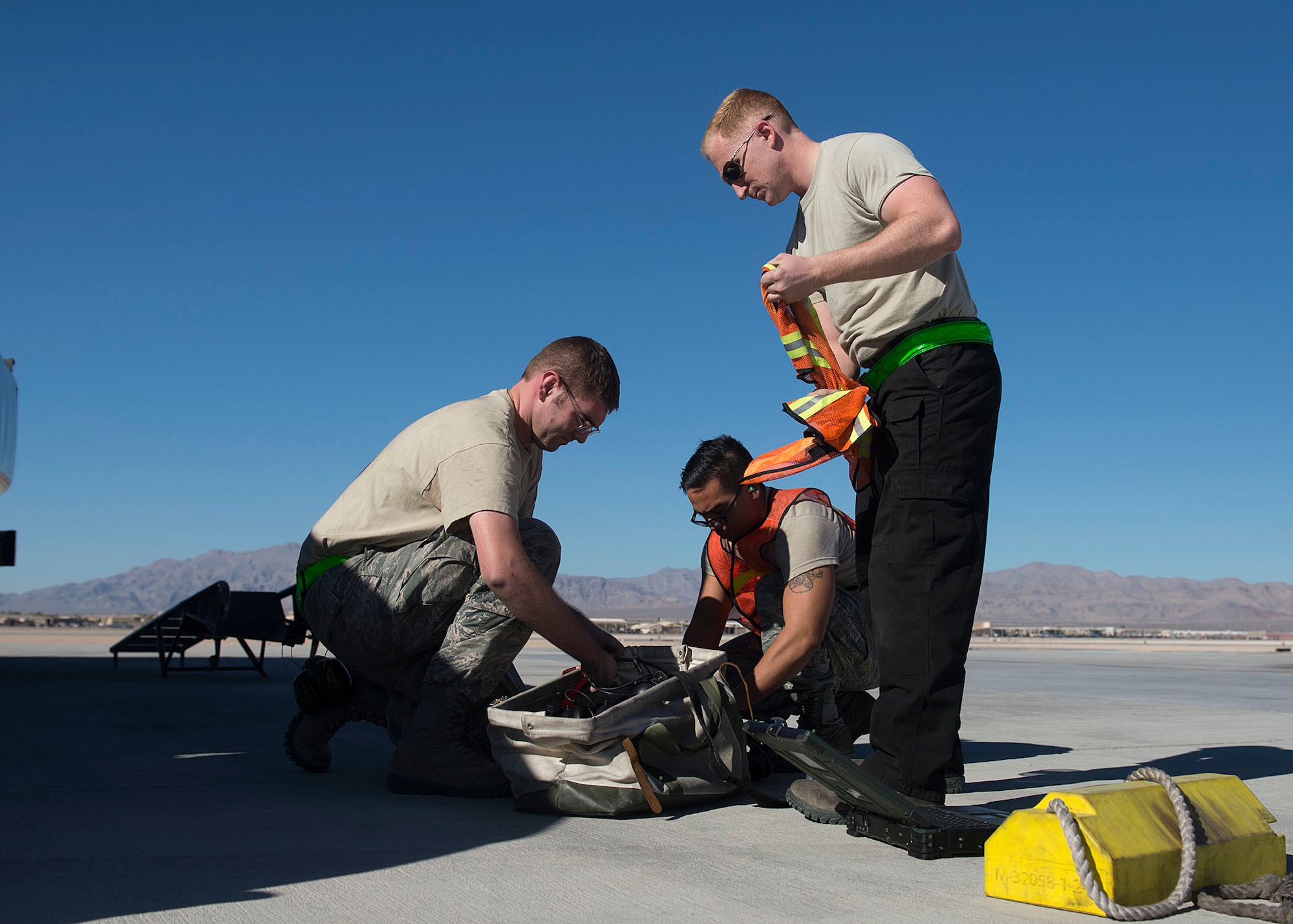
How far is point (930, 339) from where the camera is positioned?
2629 mm

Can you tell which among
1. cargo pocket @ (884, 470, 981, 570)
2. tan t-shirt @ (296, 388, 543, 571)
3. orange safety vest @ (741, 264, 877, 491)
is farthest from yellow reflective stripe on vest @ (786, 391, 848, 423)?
tan t-shirt @ (296, 388, 543, 571)

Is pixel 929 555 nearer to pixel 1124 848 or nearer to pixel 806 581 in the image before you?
pixel 1124 848

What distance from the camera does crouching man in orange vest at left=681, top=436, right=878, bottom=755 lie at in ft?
11.2

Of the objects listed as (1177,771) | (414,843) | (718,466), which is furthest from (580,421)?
(1177,771)

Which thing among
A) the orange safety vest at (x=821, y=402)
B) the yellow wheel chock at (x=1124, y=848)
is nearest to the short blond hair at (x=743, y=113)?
the orange safety vest at (x=821, y=402)

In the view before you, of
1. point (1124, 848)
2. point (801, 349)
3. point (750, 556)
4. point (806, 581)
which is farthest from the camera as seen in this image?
point (750, 556)

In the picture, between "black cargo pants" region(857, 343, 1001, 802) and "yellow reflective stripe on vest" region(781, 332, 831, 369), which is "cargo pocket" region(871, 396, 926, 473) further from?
"yellow reflective stripe on vest" region(781, 332, 831, 369)

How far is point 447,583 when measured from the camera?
321 cm

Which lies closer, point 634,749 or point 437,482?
point 634,749

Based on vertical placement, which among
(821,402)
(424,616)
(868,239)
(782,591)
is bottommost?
(424,616)

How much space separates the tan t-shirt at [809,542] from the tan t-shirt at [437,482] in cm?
90

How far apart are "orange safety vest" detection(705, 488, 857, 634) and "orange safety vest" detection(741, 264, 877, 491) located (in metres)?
0.53

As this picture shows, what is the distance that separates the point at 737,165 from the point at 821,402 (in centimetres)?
→ 74

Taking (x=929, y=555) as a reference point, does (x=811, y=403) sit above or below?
above
